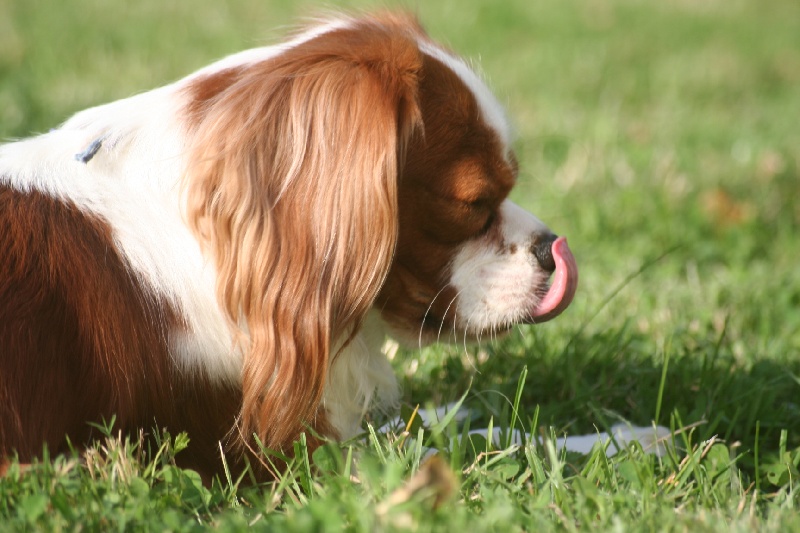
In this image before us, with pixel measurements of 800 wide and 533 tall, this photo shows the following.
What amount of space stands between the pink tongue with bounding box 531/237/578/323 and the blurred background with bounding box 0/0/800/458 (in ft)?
1.00

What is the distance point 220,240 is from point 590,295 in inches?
82.3

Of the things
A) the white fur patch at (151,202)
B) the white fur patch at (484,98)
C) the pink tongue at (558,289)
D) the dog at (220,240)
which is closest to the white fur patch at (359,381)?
the dog at (220,240)

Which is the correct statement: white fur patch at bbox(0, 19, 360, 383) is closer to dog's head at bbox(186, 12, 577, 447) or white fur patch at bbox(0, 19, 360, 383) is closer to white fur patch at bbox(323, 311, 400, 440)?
dog's head at bbox(186, 12, 577, 447)

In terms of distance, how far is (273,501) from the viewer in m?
2.07

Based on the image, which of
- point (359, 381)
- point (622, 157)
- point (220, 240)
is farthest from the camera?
point (622, 157)

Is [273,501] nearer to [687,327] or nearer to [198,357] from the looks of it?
[198,357]

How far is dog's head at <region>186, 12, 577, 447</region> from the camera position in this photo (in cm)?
224

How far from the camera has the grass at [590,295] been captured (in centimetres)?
200

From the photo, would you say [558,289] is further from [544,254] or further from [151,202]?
[151,202]

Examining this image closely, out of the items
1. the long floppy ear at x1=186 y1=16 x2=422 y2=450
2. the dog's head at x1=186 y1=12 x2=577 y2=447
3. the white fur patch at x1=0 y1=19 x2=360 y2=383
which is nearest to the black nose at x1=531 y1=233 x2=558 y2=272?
the dog's head at x1=186 y1=12 x2=577 y2=447

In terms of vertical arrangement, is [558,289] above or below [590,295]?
above

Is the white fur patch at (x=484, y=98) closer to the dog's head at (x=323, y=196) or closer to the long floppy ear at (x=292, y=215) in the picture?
the dog's head at (x=323, y=196)

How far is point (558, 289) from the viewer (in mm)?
2664

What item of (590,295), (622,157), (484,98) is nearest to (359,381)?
(484,98)
